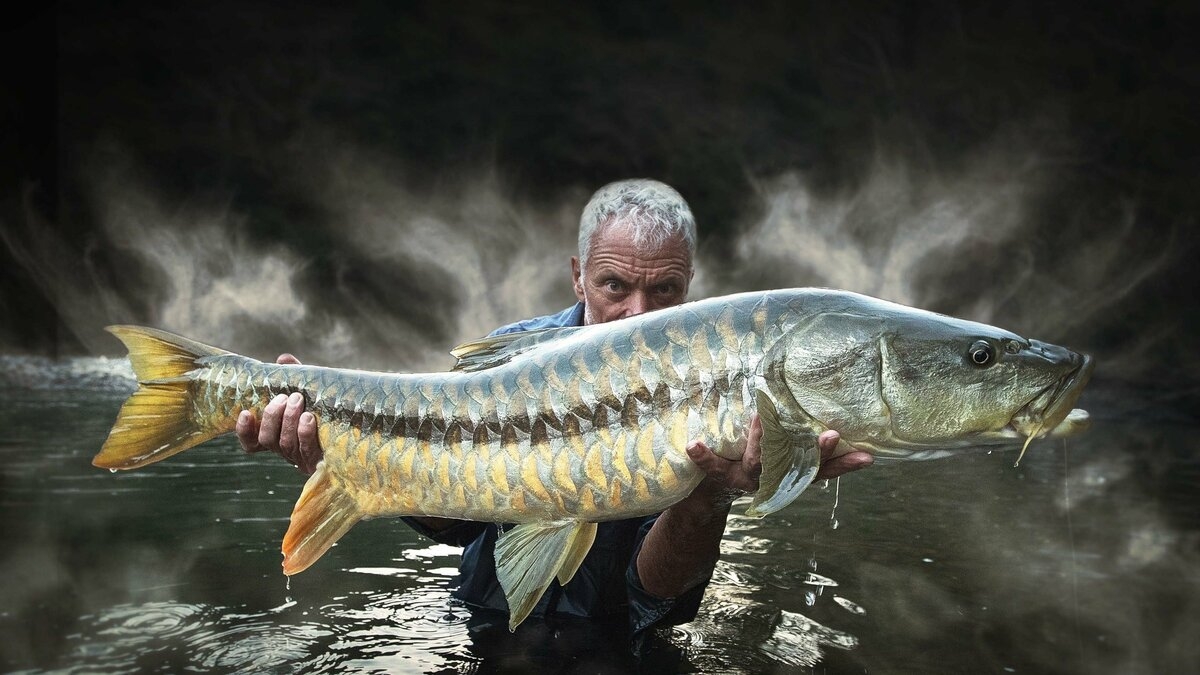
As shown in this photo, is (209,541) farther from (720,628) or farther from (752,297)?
(752,297)

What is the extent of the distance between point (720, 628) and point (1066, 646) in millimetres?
1530

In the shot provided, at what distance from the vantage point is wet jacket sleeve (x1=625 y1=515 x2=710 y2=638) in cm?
375

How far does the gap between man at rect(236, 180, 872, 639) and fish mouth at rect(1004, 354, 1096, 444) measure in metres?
1.05

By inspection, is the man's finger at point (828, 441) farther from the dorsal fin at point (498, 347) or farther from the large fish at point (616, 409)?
the dorsal fin at point (498, 347)

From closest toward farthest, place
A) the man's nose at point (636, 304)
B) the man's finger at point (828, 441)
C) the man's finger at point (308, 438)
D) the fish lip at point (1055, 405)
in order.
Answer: the fish lip at point (1055, 405) → the man's finger at point (828, 441) → the man's finger at point (308, 438) → the man's nose at point (636, 304)

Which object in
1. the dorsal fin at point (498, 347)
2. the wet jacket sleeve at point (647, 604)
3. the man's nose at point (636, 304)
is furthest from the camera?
the man's nose at point (636, 304)

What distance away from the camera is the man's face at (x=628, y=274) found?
13.6 ft

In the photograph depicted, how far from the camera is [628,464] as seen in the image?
260 centimetres

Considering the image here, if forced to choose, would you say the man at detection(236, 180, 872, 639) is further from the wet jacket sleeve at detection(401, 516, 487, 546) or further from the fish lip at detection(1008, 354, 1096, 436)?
the fish lip at detection(1008, 354, 1096, 436)

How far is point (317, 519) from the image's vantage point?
3.06 meters

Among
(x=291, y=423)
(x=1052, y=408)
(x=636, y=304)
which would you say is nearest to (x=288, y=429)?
(x=291, y=423)

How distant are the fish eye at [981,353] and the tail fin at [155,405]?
2.25 m

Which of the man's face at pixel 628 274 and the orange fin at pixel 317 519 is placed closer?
the orange fin at pixel 317 519

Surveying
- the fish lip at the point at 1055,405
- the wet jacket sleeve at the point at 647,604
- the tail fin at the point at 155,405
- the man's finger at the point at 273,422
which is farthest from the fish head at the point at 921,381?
the tail fin at the point at 155,405
